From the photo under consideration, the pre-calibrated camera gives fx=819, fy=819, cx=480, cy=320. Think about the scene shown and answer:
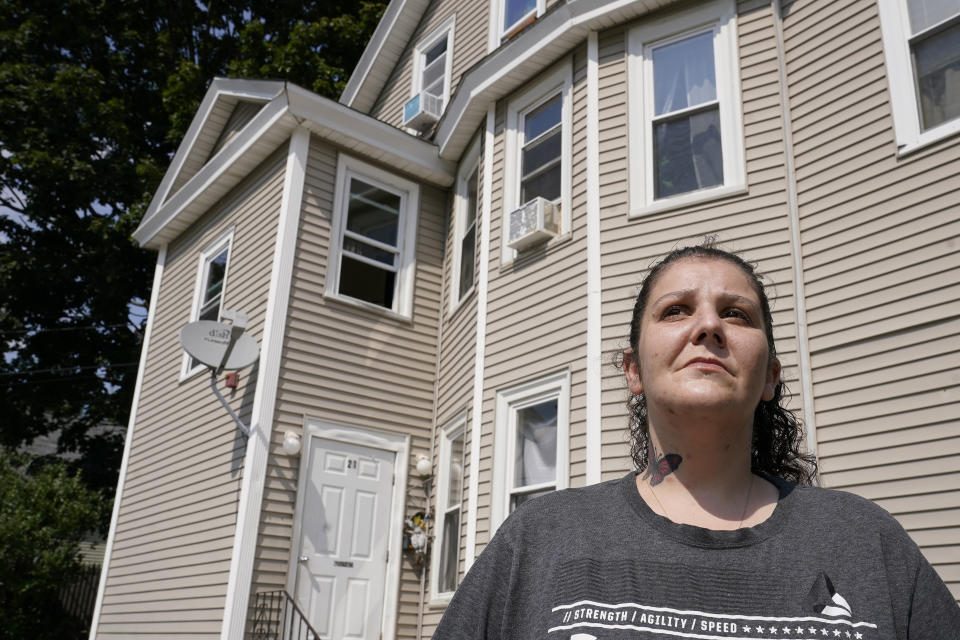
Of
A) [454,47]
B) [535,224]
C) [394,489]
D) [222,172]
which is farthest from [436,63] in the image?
[394,489]

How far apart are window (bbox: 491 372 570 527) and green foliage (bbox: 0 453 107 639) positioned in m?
9.00

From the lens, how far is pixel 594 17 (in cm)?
730

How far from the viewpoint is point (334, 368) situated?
8.31 meters

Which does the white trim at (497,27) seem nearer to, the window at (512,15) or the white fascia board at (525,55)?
the window at (512,15)

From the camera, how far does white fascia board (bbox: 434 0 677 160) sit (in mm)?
7281

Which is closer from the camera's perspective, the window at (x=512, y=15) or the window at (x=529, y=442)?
the window at (x=529, y=442)

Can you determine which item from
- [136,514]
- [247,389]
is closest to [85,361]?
[136,514]

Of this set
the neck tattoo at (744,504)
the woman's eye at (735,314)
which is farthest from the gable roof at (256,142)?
the neck tattoo at (744,504)

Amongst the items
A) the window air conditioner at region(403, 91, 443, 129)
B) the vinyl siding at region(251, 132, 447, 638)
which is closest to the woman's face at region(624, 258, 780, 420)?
the vinyl siding at region(251, 132, 447, 638)

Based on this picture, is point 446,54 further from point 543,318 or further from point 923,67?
point 923,67

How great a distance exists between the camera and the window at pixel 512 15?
9.23 m

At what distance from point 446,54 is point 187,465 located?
6024 mm

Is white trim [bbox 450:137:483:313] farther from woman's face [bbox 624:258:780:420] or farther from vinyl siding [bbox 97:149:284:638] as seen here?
woman's face [bbox 624:258:780:420]

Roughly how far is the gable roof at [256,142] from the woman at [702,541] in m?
7.67
